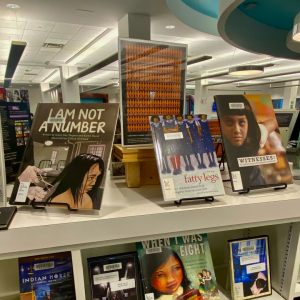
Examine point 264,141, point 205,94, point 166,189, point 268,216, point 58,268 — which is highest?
point 205,94

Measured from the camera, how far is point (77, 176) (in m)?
0.97

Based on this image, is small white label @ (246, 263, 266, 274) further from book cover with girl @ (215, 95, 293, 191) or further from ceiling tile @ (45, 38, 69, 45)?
ceiling tile @ (45, 38, 69, 45)

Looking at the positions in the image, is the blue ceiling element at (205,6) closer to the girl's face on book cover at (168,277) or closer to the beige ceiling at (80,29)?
the girl's face on book cover at (168,277)

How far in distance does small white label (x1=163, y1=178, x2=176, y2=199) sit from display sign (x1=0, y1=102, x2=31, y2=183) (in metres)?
0.73

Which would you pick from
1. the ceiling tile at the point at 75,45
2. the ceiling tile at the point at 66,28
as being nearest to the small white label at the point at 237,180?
the ceiling tile at the point at 66,28

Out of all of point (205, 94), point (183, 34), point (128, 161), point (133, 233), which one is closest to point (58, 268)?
Answer: point (133, 233)

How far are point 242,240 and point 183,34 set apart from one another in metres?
6.32

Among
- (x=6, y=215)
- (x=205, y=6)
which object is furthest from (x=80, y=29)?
(x=6, y=215)

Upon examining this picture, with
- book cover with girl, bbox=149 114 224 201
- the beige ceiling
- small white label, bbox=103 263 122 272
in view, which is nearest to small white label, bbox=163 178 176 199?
book cover with girl, bbox=149 114 224 201

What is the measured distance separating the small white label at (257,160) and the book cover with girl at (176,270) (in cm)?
43

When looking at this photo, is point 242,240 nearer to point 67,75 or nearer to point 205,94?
point 67,75

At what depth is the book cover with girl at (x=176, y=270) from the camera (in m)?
1.12

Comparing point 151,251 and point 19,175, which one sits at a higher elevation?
point 19,175

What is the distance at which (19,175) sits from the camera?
97 cm
